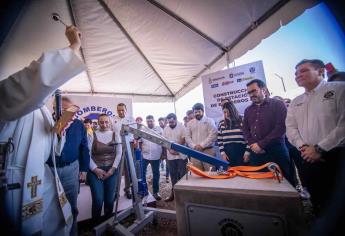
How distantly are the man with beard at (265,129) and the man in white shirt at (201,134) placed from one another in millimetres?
742

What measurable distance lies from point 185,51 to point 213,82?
1.11 meters

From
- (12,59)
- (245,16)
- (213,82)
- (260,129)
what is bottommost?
(260,129)

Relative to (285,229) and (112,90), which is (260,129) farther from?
(112,90)

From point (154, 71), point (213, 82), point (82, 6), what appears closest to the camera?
point (82, 6)

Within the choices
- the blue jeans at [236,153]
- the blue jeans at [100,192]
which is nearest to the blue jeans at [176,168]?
the blue jeans at [236,153]

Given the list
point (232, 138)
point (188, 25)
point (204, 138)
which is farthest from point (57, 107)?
point (188, 25)

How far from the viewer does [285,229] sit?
0.68m

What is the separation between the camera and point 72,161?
59.9 inches

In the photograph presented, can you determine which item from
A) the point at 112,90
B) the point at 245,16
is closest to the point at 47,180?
the point at 245,16

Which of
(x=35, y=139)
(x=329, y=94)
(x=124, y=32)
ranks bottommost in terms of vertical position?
(x=35, y=139)

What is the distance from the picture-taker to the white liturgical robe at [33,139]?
604 millimetres

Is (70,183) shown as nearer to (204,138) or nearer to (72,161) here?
(72,161)

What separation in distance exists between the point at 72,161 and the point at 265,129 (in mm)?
2256

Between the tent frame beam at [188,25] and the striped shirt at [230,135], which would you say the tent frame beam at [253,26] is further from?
the striped shirt at [230,135]
